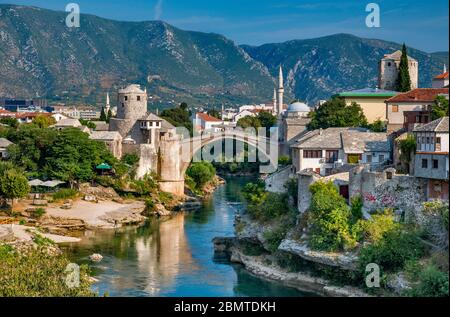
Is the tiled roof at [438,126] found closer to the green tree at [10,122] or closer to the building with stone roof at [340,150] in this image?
the building with stone roof at [340,150]

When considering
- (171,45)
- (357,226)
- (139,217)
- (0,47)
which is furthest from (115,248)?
(171,45)

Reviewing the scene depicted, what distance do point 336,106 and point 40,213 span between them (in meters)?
15.4

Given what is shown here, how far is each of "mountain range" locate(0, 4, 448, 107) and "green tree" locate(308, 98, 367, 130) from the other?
86.3m

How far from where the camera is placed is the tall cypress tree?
46438mm

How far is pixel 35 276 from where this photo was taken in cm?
2538

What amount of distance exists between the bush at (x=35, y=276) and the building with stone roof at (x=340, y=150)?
33.8ft

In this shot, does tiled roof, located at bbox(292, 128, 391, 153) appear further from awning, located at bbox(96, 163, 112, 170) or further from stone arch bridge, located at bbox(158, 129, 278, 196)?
awning, located at bbox(96, 163, 112, 170)

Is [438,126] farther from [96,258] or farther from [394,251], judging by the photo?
[96,258]

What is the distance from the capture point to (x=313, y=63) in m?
174

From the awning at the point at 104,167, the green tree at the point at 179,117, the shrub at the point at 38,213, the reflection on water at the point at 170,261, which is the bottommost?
the reflection on water at the point at 170,261

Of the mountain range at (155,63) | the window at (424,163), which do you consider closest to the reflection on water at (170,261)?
the window at (424,163)

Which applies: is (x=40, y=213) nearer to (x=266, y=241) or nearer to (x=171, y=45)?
(x=266, y=241)

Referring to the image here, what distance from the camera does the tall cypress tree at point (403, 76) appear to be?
46.4 metres
